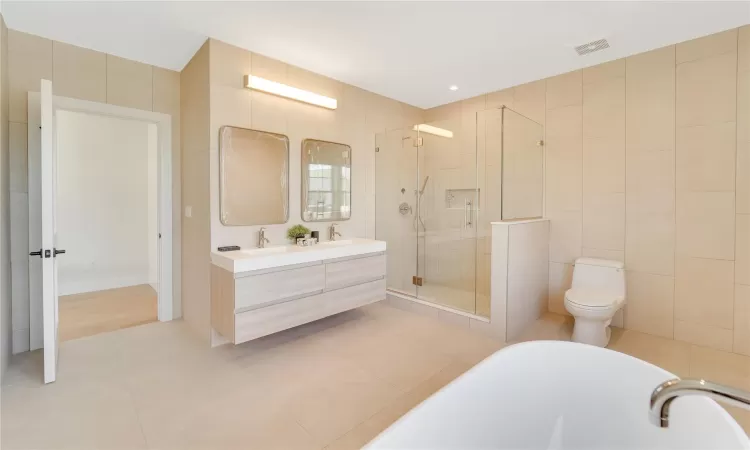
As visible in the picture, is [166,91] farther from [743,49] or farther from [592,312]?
[743,49]

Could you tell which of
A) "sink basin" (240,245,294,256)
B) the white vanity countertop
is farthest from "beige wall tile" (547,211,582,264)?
→ "sink basin" (240,245,294,256)

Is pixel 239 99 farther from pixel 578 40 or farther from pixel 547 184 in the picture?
pixel 547 184

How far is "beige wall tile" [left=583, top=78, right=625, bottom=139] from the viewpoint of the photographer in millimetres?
2938

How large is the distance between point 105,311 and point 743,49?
6141mm

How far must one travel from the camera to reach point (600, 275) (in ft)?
9.52

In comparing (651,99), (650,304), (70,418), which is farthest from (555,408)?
(651,99)

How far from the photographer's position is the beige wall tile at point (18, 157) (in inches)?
96.7

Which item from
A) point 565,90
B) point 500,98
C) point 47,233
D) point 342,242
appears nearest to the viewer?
point 47,233

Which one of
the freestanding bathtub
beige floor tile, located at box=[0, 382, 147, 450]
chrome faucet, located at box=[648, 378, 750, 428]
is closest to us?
chrome faucet, located at box=[648, 378, 750, 428]

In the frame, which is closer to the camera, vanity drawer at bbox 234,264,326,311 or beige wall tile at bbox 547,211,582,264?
vanity drawer at bbox 234,264,326,311

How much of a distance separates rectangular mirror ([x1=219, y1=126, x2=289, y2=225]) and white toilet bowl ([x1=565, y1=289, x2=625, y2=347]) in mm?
2600

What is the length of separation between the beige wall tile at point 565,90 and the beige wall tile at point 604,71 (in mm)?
67

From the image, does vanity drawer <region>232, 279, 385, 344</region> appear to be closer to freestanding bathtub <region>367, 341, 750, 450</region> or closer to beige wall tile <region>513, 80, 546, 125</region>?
freestanding bathtub <region>367, 341, 750, 450</region>

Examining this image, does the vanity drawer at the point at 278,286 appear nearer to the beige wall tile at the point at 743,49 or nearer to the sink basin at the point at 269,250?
the sink basin at the point at 269,250
